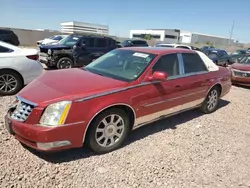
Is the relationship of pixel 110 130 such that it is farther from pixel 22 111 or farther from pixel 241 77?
pixel 241 77

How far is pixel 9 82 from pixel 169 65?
392cm

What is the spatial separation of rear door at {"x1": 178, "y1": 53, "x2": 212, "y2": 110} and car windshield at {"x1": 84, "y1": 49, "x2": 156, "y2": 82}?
3.01 feet

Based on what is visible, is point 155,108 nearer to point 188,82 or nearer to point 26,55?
point 188,82

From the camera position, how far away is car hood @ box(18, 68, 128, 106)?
2.86m

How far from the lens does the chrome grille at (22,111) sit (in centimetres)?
A: 281

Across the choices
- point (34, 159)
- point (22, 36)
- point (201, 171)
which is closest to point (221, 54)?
point (201, 171)

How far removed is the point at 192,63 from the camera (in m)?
4.70

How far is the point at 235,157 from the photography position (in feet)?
11.7

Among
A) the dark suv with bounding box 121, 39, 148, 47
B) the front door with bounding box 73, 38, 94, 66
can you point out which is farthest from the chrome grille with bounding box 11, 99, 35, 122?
the dark suv with bounding box 121, 39, 148, 47

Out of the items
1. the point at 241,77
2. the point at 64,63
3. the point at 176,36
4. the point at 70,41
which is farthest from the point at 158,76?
the point at 176,36

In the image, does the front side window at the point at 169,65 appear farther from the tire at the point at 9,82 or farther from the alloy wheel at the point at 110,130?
the tire at the point at 9,82

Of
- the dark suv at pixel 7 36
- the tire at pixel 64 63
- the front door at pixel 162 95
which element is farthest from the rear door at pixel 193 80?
the dark suv at pixel 7 36

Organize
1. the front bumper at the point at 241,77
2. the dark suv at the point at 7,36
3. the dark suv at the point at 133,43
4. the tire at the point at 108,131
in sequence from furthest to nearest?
the dark suv at the point at 133,43 < the dark suv at the point at 7,36 < the front bumper at the point at 241,77 < the tire at the point at 108,131

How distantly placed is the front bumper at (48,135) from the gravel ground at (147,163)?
309 mm
